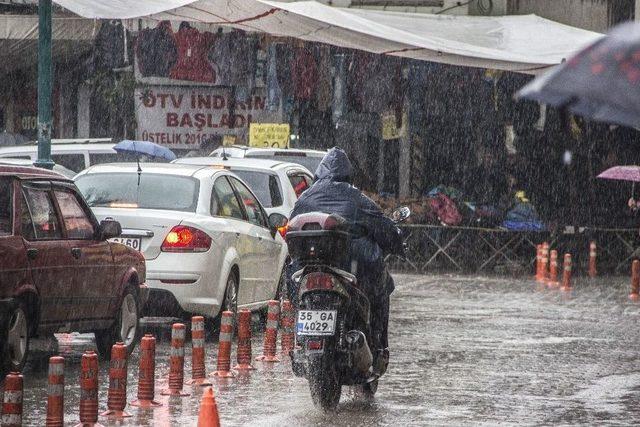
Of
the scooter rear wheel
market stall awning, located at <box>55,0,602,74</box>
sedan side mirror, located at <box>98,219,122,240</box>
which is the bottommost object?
the scooter rear wheel

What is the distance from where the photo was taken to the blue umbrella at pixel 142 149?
22.6 m

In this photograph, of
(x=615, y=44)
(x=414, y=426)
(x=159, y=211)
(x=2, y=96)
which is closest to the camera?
(x=615, y=44)

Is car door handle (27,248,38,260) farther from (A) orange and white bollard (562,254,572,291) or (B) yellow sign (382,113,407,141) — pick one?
(B) yellow sign (382,113,407,141)

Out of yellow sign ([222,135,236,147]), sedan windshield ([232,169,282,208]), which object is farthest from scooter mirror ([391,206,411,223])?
yellow sign ([222,135,236,147])

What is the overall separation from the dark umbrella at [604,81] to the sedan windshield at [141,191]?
9.64 metres

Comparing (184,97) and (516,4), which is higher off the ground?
(516,4)

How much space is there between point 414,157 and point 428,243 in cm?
280

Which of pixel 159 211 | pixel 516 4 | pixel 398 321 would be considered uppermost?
pixel 516 4

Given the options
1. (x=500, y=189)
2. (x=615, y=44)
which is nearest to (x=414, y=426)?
(x=615, y=44)

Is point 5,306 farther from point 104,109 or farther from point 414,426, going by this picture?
point 104,109

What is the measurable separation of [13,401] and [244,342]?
439cm

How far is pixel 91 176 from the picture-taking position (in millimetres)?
15648

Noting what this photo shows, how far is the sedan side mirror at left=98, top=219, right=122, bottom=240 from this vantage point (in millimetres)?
12859

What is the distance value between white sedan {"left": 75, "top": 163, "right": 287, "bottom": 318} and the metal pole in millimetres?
1148
